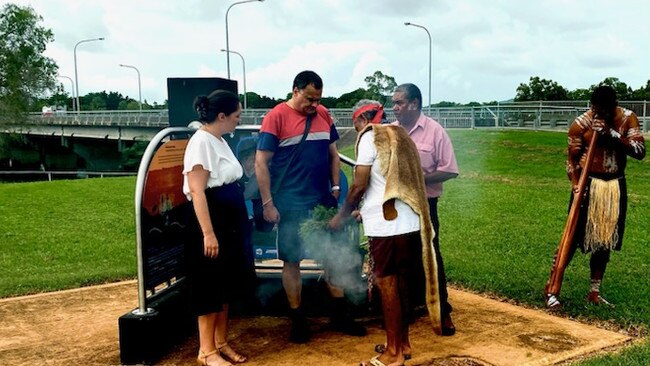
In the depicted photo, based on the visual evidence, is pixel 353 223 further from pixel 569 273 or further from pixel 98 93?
pixel 98 93

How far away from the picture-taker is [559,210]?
11.0 m

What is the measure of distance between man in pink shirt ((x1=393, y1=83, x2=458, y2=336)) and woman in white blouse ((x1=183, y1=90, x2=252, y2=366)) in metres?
1.18

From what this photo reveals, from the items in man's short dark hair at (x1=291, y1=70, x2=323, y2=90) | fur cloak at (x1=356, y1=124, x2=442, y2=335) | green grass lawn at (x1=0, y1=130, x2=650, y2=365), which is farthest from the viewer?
green grass lawn at (x1=0, y1=130, x2=650, y2=365)

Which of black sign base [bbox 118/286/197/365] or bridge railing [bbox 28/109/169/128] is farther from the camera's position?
bridge railing [bbox 28/109/169/128]

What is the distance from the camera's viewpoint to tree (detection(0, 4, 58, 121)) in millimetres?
42156

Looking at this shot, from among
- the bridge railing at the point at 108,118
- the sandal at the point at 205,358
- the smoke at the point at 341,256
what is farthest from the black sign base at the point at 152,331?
the bridge railing at the point at 108,118

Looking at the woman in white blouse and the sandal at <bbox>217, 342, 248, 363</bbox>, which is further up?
the woman in white blouse

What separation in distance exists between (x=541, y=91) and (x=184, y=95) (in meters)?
40.8

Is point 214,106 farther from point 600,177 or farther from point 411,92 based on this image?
point 600,177

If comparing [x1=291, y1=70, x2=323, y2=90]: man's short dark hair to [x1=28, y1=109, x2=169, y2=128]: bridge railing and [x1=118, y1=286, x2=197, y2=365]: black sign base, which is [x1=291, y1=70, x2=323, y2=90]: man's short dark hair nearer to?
[x1=118, y1=286, x2=197, y2=365]: black sign base

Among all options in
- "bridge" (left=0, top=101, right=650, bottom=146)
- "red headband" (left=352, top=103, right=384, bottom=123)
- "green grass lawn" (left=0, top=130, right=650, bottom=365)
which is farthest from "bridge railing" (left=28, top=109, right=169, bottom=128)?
"red headband" (left=352, top=103, right=384, bottom=123)

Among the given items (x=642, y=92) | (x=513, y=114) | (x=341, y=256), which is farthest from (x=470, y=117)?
(x=341, y=256)

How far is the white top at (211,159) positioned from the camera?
3828mm

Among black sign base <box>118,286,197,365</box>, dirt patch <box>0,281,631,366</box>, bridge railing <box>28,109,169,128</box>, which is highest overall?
bridge railing <box>28,109,169,128</box>
